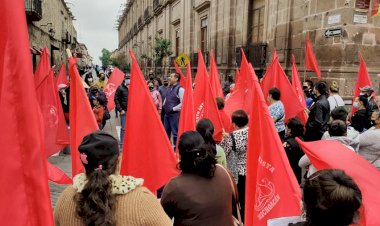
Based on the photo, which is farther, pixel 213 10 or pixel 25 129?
pixel 213 10

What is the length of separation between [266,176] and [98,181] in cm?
126

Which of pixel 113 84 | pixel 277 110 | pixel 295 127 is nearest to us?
pixel 295 127

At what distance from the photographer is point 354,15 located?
27.8 feet

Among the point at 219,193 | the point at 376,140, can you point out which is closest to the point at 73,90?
the point at 219,193

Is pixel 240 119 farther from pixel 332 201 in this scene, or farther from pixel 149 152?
pixel 332 201

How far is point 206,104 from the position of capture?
195 inches

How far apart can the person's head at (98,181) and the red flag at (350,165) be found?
1253 millimetres

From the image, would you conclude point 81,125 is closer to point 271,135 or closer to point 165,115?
point 271,135

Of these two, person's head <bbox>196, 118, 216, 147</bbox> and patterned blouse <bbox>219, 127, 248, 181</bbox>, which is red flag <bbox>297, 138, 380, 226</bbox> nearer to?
person's head <bbox>196, 118, 216, 147</bbox>

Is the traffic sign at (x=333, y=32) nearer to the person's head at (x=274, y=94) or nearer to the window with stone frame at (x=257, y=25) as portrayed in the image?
the person's head at (x=274, y=94)

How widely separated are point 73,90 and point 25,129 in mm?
2251

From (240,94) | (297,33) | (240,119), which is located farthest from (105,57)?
(240,119)

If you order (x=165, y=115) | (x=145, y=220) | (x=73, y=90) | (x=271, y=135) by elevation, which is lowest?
(x=165, y=115)

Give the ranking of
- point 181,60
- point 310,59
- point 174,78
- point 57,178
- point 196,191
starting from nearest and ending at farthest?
point 196,191 → point 57,178 → point 174,78 → point 310,59 → point 181,60
